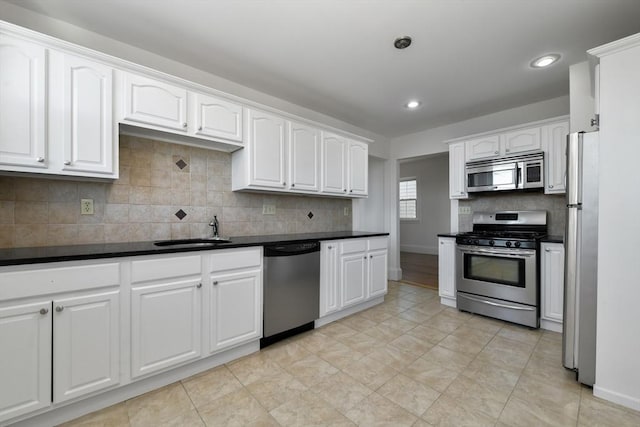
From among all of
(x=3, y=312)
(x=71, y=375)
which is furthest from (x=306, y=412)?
(x=3, y=312)

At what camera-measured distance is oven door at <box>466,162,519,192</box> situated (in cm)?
328

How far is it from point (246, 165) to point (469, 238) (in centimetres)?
268

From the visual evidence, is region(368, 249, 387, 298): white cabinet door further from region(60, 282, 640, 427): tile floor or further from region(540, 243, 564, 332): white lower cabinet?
region(540, 243, 564, 332): white lower cabinet

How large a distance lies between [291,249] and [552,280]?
2.68 m

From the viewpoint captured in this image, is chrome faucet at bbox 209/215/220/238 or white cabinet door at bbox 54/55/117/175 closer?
white cabinet door at bbox 54/55/117/175

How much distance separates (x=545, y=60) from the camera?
7.99ft

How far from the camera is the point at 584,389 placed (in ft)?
5.95

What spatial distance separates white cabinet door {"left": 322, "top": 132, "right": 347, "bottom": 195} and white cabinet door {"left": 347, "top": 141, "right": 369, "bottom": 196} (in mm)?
112

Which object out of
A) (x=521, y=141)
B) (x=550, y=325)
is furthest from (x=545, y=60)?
(x=550, y=325)

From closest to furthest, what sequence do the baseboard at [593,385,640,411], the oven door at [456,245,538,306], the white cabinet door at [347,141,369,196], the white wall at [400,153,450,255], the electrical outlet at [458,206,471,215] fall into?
the baseboard at [593,385,640,411] → the oven door at [456,245,538,306] → the white cabinet door at [347,141,369,196] → the electrical outlet at [458,206,471,215] → the white wall at [400,153,450,255]

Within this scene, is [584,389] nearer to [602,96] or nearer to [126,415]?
[602,96]

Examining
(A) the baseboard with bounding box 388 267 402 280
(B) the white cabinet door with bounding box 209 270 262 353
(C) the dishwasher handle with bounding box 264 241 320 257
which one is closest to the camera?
(B) the white cabinet door with bounding box 209 270 262 353

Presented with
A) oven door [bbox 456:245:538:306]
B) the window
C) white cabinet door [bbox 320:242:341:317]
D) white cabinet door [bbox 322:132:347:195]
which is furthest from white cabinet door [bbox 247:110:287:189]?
the window

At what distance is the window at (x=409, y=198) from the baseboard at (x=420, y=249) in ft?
2.83
